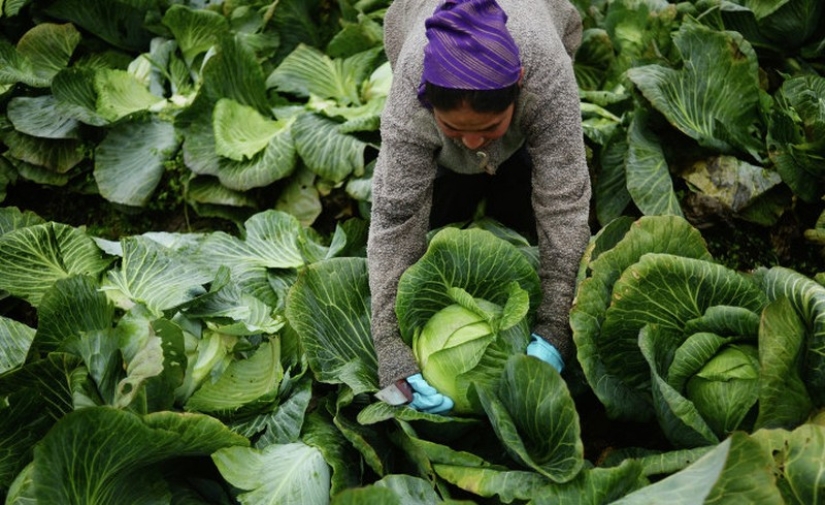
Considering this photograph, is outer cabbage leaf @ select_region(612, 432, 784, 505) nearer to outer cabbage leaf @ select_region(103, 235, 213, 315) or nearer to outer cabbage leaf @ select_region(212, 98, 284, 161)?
outer cabbage leaf @ select_region(103, 235, 213, 315)

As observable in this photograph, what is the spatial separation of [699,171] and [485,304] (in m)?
1.48

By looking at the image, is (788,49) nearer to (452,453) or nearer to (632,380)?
(632,380)

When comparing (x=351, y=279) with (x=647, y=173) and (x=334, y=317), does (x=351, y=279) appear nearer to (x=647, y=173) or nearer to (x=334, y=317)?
(x=334, y=317)

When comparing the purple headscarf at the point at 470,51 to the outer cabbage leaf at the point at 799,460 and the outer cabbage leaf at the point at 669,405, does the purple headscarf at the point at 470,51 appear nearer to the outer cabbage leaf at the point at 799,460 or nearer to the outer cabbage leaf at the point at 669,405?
the outer cabbage leaf at the point at 669,405

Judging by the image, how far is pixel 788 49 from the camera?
13.6 feet

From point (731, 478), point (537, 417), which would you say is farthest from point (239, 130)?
point (731, 478)

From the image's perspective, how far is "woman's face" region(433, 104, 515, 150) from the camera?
8.16ft

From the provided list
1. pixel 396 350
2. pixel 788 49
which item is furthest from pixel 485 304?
pixel 788 49

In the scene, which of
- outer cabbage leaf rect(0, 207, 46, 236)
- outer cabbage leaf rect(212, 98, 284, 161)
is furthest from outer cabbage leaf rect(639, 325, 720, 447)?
outer cabbage leaf rect(0, 207, 46, 236)

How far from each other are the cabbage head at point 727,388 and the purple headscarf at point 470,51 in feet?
3.56

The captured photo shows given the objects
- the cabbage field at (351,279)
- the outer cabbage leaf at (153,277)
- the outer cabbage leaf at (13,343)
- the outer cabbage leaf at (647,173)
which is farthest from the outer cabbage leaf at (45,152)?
the outer cabbage leaf at (647,173)

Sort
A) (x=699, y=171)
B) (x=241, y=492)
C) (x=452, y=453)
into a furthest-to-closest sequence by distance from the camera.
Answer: (x=699, y=171) → (x=241, y=492) → (x=452, y=453)

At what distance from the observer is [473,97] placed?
243 centimetres

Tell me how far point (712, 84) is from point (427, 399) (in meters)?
2.08
